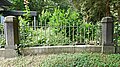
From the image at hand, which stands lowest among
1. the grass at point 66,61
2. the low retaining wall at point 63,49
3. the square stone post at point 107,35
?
the grass at point 66,61

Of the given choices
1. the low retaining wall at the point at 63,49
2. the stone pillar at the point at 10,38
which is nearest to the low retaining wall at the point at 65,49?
the low retaining wall at the point at 63,49

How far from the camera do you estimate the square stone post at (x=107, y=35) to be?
5.52 metres

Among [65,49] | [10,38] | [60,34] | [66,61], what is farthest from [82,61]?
[10,38]

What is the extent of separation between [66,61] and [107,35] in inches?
65.1

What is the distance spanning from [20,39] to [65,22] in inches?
67.2

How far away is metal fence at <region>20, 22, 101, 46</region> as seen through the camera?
598 centimetres

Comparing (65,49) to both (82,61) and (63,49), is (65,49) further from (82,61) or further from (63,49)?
(82,61)

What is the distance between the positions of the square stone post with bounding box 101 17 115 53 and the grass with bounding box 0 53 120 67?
0.42m

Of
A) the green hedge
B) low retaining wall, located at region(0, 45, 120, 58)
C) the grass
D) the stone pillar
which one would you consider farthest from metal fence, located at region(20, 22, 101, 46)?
the green hedge

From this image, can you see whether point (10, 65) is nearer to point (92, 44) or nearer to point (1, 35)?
point (1, 35)

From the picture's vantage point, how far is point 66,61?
482cm

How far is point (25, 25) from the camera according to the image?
6.08 meters

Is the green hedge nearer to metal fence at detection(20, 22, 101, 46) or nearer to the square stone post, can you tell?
the square stone post

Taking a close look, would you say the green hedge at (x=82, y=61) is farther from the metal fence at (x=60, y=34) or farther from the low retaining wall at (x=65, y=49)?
the metal fence at (x=60, y=34)
